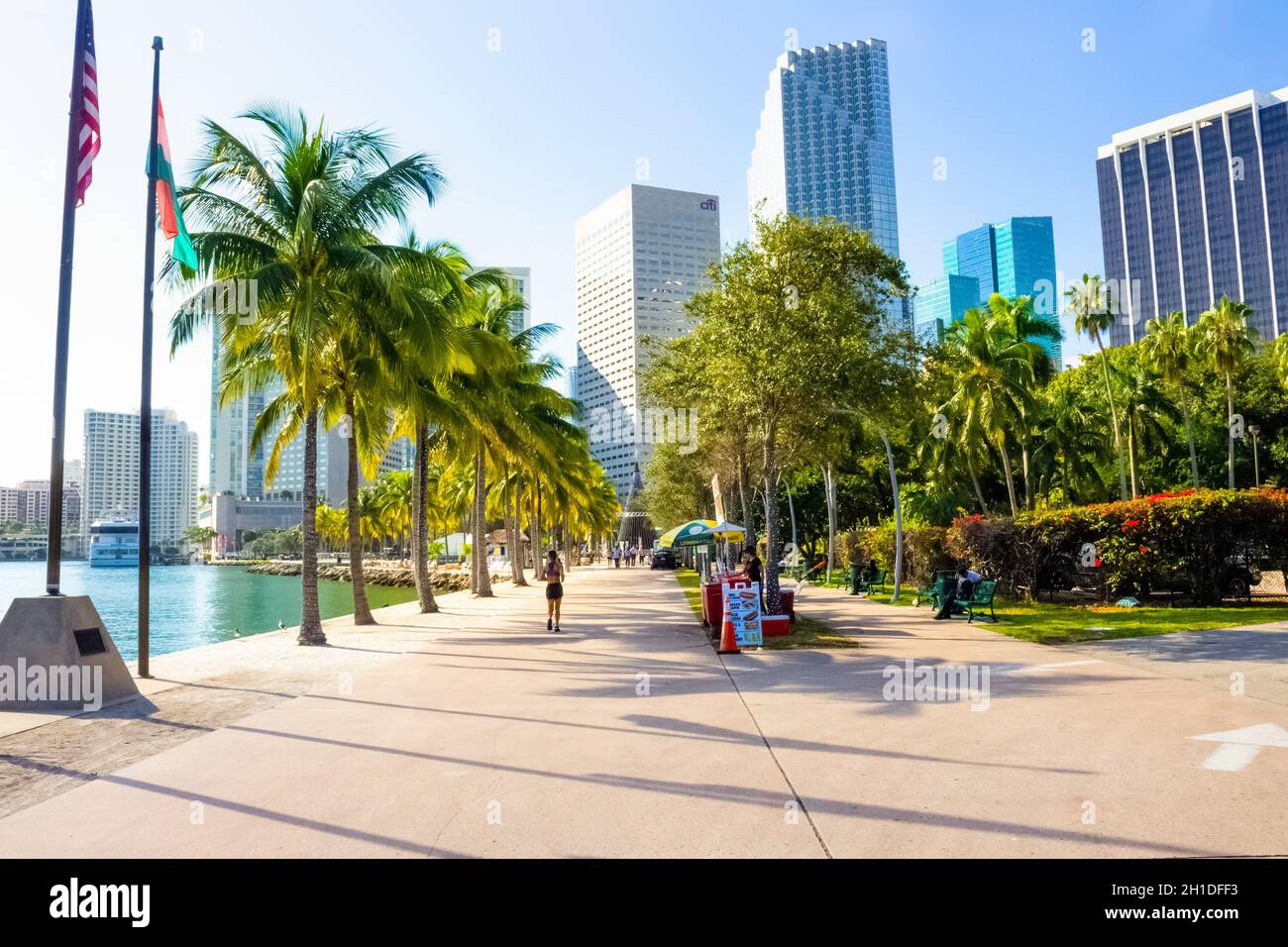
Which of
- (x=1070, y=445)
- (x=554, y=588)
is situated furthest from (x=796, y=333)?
(x=1070, y=445)

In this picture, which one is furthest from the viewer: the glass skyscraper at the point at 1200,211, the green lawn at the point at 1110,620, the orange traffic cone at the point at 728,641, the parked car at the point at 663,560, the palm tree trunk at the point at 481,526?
the glass skyscraper at the point at 1200,211

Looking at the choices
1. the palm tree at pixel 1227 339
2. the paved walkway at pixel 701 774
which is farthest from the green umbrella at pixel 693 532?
the palm tree at pixel 1227 339

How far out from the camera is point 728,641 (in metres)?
14.0

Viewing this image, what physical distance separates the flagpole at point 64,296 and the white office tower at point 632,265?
47.8 metres

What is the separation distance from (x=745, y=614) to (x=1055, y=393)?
157ft

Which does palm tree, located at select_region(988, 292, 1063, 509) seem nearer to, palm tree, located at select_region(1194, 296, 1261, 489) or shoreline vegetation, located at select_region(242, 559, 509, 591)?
palm tree, located at select_region(1194, 296, 1261, 489)

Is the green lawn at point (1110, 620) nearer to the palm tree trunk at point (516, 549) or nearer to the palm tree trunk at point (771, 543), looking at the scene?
the palm tree trunk at point (771, 543)

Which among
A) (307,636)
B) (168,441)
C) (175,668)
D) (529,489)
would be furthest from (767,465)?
(168,441)

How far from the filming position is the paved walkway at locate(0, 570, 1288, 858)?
494cm

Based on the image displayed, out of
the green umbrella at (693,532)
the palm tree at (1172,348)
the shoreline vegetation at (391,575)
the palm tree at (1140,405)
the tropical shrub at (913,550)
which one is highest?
the palm tree at (1172,348)

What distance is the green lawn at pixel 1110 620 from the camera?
14.5m

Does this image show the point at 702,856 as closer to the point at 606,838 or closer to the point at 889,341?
the point at 606,838
